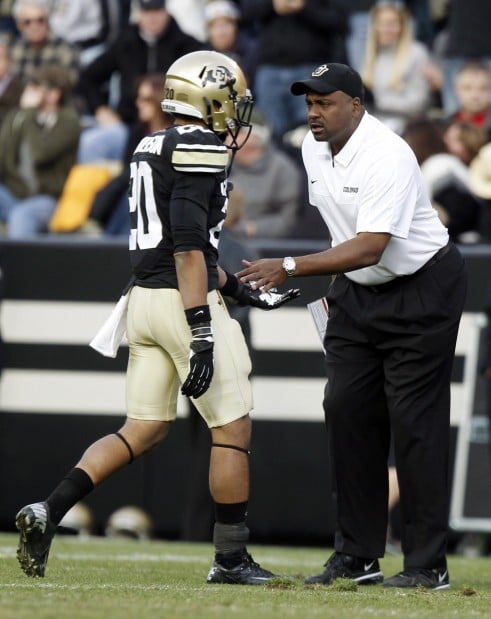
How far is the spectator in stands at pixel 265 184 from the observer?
9680 mm

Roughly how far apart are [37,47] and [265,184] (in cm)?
286

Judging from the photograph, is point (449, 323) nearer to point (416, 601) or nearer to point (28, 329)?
point (416, 601)

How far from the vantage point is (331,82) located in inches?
211

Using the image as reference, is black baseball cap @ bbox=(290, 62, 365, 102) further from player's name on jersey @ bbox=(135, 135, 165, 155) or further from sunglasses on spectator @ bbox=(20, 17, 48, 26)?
sunglasses on spectator @ bbox=(20, 17, 48, 26)

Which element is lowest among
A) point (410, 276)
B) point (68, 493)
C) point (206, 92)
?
point (68, 493)

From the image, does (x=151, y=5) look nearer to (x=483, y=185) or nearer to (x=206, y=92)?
(x=483, y=185)

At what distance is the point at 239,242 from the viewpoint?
327 inches

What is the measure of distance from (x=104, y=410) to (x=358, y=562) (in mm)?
3620

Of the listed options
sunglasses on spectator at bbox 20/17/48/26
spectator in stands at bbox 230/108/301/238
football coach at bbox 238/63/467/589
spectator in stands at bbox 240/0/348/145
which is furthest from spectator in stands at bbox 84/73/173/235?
football coach at bbox 238/63/467/589

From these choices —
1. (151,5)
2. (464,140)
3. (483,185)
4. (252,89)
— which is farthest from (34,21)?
(483,185)

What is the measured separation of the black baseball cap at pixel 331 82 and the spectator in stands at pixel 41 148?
4.91 meters

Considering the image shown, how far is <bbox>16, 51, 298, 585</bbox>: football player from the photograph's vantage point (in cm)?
510

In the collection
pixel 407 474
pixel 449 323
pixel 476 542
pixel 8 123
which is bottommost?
pixel 476 542

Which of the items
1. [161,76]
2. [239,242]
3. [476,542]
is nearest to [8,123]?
[161,76]
